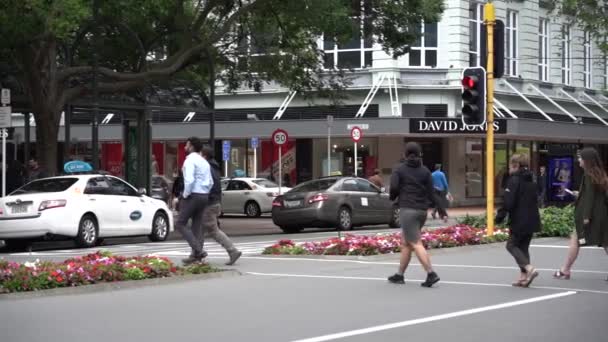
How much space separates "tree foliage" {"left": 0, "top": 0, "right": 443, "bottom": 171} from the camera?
2202 centimetres

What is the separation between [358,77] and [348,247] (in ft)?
87.1

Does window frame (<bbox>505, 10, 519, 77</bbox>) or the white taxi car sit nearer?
the white taxi car

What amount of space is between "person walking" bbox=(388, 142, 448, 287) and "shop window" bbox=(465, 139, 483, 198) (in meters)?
31.6

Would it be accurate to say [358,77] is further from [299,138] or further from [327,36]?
[327,36]

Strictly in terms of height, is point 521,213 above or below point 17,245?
above

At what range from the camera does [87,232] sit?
2019 centimetres

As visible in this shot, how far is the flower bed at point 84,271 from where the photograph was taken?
11.7m

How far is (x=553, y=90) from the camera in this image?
1930 inches

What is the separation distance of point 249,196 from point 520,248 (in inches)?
918

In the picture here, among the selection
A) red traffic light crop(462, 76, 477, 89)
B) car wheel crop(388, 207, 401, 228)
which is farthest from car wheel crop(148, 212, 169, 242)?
red traffic light crop(462, 76, 477, 89)

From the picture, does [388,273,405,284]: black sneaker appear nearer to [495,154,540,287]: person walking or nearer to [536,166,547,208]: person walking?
[495,154,540,287]: person walking

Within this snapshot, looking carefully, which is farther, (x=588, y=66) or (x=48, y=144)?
(x=588, y=66)

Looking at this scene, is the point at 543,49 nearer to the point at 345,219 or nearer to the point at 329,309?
the point at 345,219

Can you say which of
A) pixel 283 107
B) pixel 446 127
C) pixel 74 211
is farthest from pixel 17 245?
pixel 283 107
